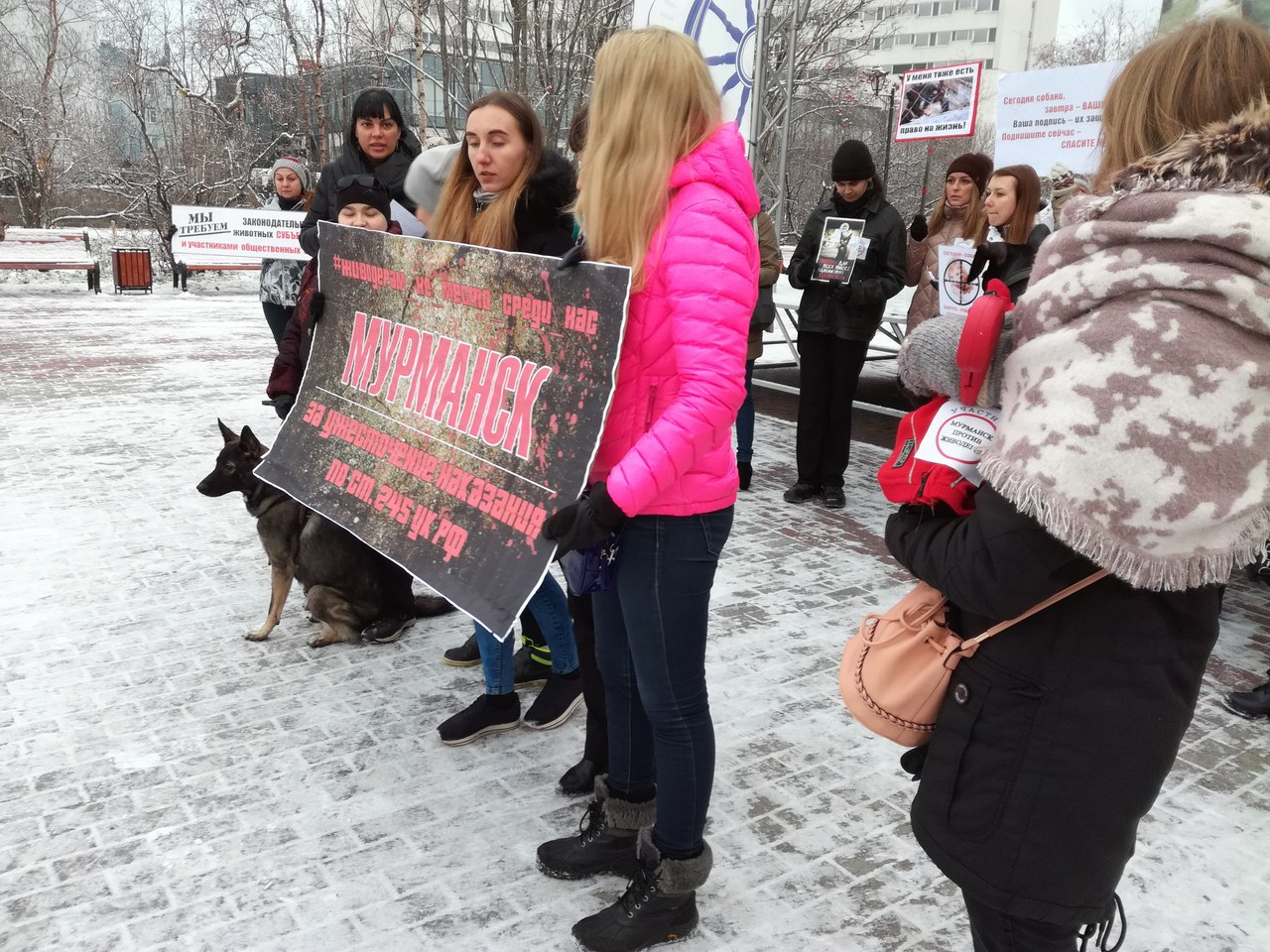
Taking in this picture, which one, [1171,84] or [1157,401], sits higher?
[1171,84]

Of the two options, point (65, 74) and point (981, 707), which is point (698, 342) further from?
point (65, 74)

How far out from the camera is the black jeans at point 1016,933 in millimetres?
1653

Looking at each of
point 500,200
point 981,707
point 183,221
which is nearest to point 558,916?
point 981,707

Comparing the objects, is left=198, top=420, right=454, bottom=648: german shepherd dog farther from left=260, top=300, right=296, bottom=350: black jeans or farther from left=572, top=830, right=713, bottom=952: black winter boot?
left=260, top=300, right=296, bottom=350: black jeans

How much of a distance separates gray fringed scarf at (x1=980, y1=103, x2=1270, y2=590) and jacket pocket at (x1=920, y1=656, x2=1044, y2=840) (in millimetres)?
293

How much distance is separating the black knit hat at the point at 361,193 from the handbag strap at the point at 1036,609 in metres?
3.16

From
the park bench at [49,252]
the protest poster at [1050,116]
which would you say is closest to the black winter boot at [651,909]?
the protest poster at [1050,116]

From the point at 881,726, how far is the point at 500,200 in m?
1.88

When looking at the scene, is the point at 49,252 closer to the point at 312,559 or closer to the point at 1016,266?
the point at 312,559

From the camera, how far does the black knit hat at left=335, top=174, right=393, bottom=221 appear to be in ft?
13.0

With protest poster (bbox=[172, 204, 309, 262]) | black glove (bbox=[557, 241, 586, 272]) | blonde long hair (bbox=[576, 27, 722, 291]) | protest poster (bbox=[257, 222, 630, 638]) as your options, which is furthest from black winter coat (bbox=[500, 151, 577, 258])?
protest poster (bbox=[172, 204, 309, 262])

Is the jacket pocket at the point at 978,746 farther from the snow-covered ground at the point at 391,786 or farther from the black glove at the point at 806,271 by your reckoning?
the black glove at the point at 806,271

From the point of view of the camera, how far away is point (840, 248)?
21.0 feet

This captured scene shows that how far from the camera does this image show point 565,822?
3.12 metres
